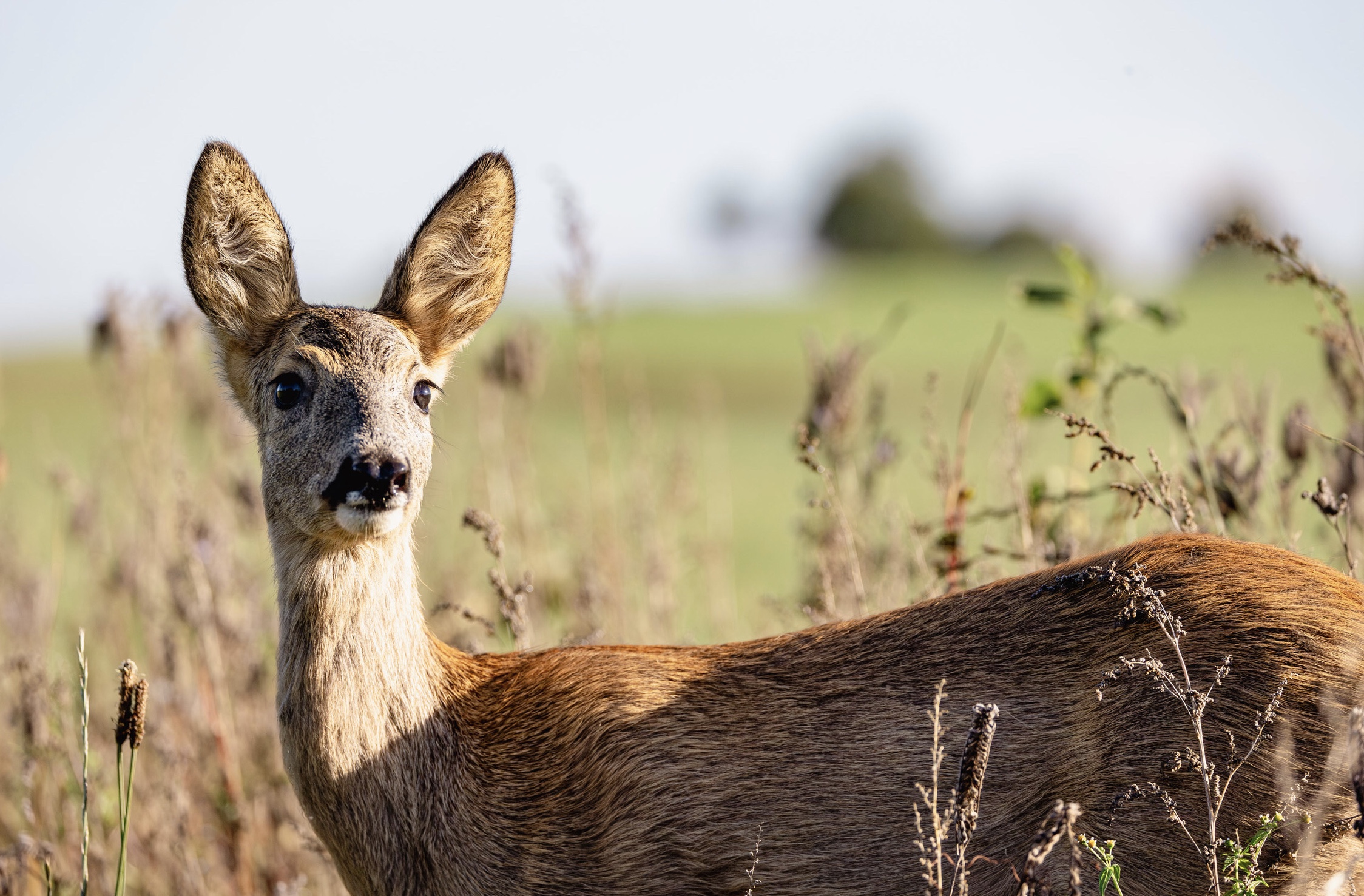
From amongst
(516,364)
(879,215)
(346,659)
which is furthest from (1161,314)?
(879,215)

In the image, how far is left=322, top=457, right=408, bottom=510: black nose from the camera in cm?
315

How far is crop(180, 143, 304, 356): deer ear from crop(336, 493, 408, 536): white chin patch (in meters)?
0.96

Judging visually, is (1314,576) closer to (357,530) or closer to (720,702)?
(720,702)

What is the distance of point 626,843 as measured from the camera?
301 cm

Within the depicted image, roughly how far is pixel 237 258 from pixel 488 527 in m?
1.12

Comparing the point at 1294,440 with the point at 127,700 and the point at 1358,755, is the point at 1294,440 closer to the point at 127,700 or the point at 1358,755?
the point at 1358,755

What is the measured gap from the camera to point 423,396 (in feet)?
12.2

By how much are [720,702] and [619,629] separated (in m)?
2.79

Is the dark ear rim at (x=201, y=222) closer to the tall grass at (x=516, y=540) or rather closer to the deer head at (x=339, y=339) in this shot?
the deer head at (x=339, y=339)

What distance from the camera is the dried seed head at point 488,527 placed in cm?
396

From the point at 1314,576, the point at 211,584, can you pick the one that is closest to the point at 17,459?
the point at 211,584

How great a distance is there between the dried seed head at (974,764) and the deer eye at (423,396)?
2.04 metres

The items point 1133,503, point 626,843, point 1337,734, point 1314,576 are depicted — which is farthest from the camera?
point 1133,503

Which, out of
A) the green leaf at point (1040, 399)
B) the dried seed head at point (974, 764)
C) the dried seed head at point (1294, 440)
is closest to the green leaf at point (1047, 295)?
the green leaf at point (1040, 399)
